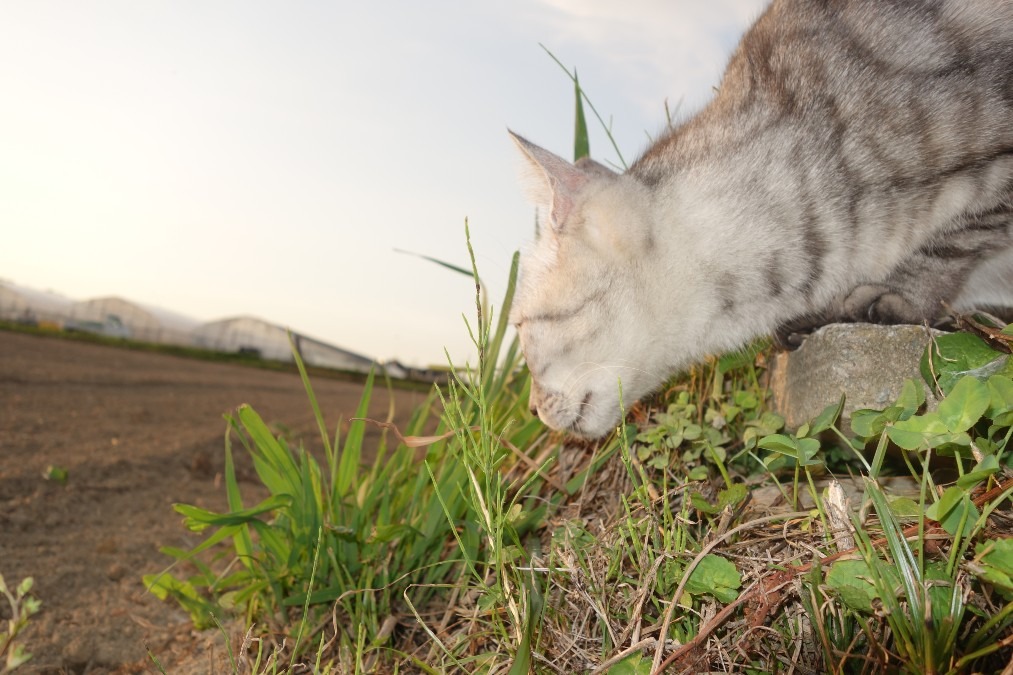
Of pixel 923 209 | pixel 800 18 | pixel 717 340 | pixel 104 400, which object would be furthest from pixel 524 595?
pixel 104 400

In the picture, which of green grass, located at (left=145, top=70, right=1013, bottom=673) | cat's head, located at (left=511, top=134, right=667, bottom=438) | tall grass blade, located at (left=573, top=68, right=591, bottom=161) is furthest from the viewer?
tall grass blade, located at (left=573, top=68, right=591, bottom=161)

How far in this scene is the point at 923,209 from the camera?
164cm

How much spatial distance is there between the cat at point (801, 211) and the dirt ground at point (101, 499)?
1236 mm

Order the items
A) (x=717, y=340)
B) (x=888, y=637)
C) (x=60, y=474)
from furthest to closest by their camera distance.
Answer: (x=60, y=474)
(x=717, y=340)
(x=888, y=637)

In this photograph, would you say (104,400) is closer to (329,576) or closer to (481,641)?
(329,576)

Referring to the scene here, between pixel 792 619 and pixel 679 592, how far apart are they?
207 millimetres

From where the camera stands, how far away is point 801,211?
167cm

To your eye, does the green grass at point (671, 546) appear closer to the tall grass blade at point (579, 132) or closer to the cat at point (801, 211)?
the cat at point (801, 211)

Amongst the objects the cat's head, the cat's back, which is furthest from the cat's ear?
the cat's back

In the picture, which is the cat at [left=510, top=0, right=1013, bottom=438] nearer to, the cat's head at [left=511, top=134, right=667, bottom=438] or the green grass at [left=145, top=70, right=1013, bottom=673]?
the cat's head at [left=511, top=134, right=667, bottom=438]

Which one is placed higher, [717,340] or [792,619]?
[717,340]

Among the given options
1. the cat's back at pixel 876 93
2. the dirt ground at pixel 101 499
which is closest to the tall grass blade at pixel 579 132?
the cat's back at pixel 876 93

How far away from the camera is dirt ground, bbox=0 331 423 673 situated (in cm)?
173

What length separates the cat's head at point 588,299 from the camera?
1705 mm
